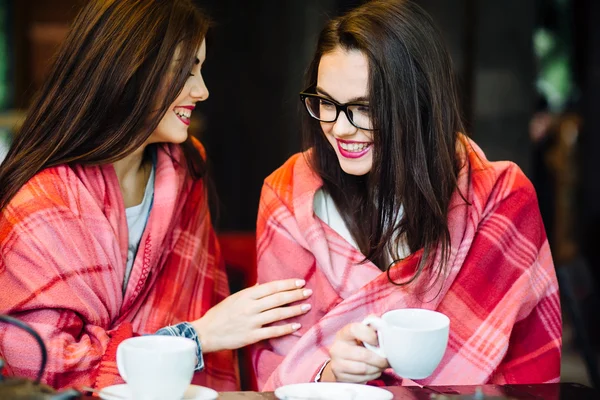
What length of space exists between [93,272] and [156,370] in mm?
623

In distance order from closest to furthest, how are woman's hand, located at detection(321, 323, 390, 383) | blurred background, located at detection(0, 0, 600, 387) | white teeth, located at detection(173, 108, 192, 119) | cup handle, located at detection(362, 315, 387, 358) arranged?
cup handle, located at detection(362, 315, 387, 358), woman's hand, located at detection(321, 323, 390, 383), white teeth, located at detection(173, 108, 192, 119), blurred background, located at detection(0, 0, 600, 387)

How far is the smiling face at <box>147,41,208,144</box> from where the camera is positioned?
72.4 inches

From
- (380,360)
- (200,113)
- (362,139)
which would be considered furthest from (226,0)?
(380,360)

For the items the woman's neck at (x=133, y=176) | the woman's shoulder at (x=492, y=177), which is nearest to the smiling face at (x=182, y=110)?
the woman's neck at (x=133, y=176)

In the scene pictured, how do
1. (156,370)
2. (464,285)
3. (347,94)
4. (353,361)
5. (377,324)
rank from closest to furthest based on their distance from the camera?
(156,370) → (377,324) → (353,361) → (347,94) → (464,285)

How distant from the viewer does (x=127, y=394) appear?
125 cm

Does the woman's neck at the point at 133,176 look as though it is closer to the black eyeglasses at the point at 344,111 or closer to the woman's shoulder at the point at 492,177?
the black eyeglasses at the point at 344,111

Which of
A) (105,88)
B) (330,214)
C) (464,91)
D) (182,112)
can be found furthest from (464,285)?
(464,91)

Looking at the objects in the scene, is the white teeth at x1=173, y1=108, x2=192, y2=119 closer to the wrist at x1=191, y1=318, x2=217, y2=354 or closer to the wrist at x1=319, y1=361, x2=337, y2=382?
the wrist at x1=191, y1=318, x2=217, y2=354

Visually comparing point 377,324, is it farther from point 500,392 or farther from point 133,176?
point 133,176

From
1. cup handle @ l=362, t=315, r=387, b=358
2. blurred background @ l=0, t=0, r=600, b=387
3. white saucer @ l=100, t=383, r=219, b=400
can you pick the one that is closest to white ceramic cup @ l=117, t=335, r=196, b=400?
white saucer @ l=100, t=383, r=219, b=400

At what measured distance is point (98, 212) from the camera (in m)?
1.78

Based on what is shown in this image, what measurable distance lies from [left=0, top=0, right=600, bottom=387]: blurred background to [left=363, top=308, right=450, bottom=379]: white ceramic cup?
1019 millimetres

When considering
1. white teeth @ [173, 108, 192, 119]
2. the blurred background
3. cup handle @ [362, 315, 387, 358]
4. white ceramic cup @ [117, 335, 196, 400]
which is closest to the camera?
white ceramic cup @ [117, 335, 196, 400]
